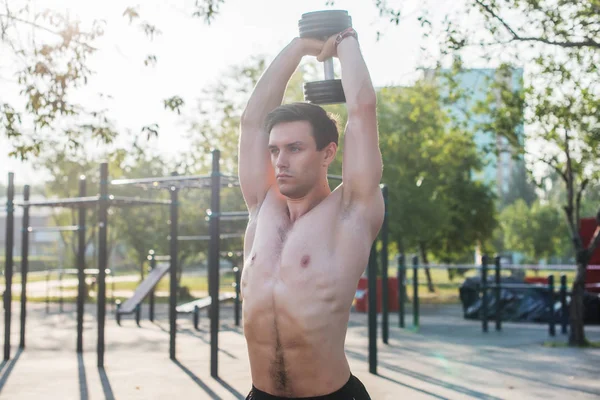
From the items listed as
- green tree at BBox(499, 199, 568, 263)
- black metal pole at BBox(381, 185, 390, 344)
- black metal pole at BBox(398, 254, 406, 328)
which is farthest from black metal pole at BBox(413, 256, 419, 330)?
green tree at BBox(499, 199, 568, 263)

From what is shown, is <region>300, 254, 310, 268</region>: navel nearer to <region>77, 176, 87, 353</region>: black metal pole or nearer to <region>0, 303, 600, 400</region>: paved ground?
<region>0, 303, 600, 400</region>: paved ground

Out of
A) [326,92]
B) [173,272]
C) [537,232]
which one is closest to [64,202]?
[173,272]

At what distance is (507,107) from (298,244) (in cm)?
972

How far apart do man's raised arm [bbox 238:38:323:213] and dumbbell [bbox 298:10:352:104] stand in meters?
0.04

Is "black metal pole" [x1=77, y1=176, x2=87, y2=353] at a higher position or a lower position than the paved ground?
higher

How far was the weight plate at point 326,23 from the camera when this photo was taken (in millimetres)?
2793

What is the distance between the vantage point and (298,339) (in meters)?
2.49

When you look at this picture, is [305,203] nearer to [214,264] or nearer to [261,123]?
[261,123]

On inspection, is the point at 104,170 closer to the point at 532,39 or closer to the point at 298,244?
the point at 532,39

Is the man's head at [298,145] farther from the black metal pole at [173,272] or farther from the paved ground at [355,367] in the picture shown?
the black metal pole at [173,272]

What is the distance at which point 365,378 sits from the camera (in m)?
8.22

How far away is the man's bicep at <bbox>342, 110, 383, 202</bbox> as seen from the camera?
8.42 feet

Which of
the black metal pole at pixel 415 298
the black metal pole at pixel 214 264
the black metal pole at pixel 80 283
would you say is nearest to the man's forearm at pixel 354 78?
the black metal pole at pixel 214 264

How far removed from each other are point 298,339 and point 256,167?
2.22 feet
